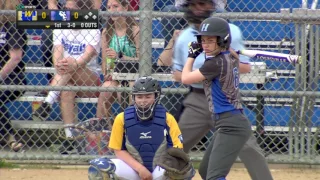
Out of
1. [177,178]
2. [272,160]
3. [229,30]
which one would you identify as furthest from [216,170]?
[272,160]

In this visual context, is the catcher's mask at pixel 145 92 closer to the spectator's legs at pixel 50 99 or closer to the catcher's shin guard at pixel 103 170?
the catcher's shin guard at pixel 103 170

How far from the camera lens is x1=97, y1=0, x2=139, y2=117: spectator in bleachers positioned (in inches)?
276

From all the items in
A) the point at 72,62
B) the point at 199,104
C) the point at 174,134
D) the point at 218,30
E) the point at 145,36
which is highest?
the point at 218,30

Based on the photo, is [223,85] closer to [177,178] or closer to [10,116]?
[177,178]

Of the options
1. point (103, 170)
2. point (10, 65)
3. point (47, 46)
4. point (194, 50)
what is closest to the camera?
point (194, 50)

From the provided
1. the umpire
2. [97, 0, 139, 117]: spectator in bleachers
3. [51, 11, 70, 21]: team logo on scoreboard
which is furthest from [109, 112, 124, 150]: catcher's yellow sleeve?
[97, 0, 139, 117]: spectator in bleachers

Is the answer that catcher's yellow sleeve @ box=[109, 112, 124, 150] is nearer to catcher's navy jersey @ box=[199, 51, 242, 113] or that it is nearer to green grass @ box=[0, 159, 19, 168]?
catcher's navy jersey @ box=[199, 51, 242, 113]

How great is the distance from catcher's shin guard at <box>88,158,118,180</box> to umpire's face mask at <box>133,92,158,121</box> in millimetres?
423

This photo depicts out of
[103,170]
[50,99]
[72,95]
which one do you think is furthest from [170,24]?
[103,170]

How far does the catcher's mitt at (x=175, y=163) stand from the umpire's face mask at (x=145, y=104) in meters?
0.34

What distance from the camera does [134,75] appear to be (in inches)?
266

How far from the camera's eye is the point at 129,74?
6.75 m
